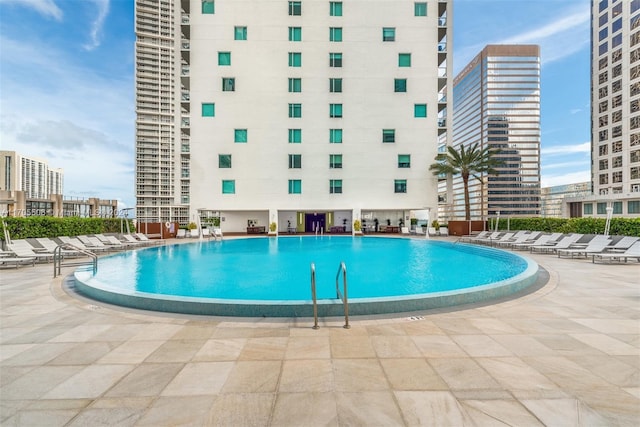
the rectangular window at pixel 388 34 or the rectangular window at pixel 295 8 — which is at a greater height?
the rectangular window at pixel 295 8

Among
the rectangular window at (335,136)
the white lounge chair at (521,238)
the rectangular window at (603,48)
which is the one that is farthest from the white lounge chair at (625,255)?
the rectangular window at (603,48)

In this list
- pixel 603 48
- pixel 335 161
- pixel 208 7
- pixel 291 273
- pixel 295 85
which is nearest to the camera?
pixel 291 273

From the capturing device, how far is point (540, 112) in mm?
123062

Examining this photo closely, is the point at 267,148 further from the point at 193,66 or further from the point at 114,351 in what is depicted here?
the point at 114,351

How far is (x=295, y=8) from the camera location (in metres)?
27.5

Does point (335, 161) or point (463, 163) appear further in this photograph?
point (335, 161)

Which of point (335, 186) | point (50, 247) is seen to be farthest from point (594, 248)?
point (50, 247)

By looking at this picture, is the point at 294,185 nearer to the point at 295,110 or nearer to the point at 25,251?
the point at 295,110

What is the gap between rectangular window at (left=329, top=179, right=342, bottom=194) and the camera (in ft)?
92.2

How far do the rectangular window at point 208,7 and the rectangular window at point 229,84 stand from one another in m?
5.92

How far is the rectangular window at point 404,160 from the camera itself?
2820 centimetres

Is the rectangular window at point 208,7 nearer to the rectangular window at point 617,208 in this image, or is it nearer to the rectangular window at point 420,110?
the rectangular window at point 420,110

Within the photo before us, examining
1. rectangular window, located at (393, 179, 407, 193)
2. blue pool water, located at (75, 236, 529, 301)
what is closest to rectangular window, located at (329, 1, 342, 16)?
rectangular window, located at (393, 179, 407, 193)

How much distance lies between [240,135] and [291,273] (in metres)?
20.6
